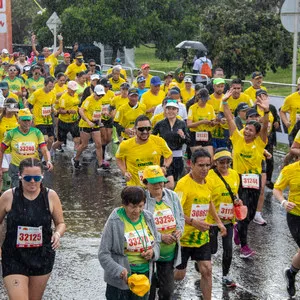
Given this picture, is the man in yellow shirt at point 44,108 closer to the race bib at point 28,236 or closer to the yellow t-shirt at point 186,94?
the yellow t-shirt at point 186,94

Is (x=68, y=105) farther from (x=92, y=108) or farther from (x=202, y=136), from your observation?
(x=202, y=136)

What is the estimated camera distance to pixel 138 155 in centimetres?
1064

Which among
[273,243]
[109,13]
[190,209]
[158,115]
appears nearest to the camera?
[190,209]

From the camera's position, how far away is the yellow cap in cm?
672

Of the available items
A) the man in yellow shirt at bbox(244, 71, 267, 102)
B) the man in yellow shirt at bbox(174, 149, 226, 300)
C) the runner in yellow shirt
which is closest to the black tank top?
the man in yellow shirt at bbox(174, 149, 226, 300)

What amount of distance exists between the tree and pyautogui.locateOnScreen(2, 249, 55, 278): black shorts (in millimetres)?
19813

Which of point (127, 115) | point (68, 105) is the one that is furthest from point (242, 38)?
point (127, 115)

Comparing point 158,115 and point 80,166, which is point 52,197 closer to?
point 158,115

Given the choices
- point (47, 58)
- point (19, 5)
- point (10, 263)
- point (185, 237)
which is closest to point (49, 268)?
point (10, 263)

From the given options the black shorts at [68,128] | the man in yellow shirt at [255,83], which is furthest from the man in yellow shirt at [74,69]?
the man in yellow shirt at [255,83]

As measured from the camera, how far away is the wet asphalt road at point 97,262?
9391mm

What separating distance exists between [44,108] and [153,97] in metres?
2.33

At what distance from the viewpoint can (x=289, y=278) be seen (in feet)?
30.6

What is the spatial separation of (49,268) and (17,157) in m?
5.01
